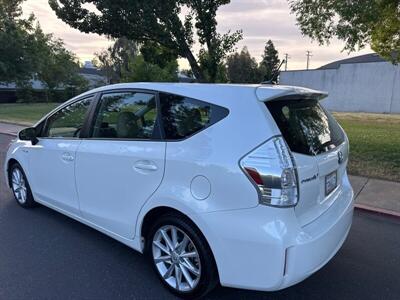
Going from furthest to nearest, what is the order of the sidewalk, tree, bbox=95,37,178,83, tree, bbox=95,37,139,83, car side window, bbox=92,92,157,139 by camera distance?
tree, bbox=95,37,139,83 → tree, bbox=95,37,178,83 → the sidewalk → car side window, bbox=92,92,157,139

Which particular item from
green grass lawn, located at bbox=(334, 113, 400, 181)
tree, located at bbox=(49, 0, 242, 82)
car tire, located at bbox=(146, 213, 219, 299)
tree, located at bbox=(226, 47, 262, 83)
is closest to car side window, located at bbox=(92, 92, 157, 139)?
car tire, located at bbox=(146, 213, 219, 299)

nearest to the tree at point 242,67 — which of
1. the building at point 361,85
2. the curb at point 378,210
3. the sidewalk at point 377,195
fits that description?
the building at point 361,85

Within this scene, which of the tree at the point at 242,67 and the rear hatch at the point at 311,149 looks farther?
the tree at the point at 242,67

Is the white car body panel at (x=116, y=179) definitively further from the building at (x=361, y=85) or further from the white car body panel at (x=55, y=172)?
the building at (x=361, y=85)

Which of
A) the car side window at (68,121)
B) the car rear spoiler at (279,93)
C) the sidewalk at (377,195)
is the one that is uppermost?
the car rear spoiler at (279,93)

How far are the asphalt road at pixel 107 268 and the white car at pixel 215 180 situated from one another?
30 centimetres

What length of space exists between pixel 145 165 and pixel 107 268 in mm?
1137

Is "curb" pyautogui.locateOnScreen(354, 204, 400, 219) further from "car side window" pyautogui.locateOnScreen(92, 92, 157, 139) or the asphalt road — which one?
"car side window" pyautogui.locateOnScreen(92, 92, 157, 139)

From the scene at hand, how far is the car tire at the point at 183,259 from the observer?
2678 mm

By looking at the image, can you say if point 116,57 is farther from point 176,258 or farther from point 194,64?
point 176,258

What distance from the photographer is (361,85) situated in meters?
35.6

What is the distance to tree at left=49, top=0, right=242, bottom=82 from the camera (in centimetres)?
1382

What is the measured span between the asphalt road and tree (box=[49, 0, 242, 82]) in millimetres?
11068

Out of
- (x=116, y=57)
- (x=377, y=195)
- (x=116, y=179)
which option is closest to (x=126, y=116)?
(x=116, y=179)
